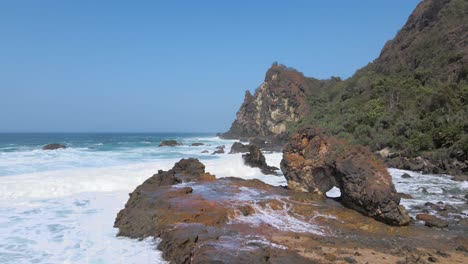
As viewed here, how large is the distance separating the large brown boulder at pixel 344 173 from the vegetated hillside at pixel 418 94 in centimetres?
1453

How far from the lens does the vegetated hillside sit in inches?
1102

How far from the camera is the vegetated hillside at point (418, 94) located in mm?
27984

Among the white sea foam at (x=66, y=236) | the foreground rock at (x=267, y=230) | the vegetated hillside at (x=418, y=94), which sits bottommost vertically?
the white sea foam at (x=66, y=236)

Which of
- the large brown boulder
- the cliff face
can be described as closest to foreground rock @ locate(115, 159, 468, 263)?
the large brown boulder

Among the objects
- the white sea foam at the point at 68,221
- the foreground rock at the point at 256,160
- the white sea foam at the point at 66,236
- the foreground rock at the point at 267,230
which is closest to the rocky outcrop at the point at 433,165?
the foreground rock at the point at 256,160

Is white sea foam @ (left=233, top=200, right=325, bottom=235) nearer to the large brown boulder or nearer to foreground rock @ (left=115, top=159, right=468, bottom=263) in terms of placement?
foreground rock @ (left=115, top=159, right=468, bottom=263)

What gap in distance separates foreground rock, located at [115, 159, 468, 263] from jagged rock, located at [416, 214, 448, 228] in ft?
1.26

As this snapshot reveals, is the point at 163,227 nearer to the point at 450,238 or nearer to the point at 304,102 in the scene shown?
the point at 450,238

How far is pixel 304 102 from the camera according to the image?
258 feet

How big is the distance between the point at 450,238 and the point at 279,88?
7008 cm

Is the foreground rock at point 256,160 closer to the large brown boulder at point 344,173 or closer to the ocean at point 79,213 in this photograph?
the ocean at point 79,213

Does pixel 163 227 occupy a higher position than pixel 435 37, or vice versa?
pixel 435 37

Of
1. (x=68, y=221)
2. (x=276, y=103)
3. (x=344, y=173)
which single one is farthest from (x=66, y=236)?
(x=276, y=103)

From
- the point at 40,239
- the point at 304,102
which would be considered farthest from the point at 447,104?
the point at 304,102
